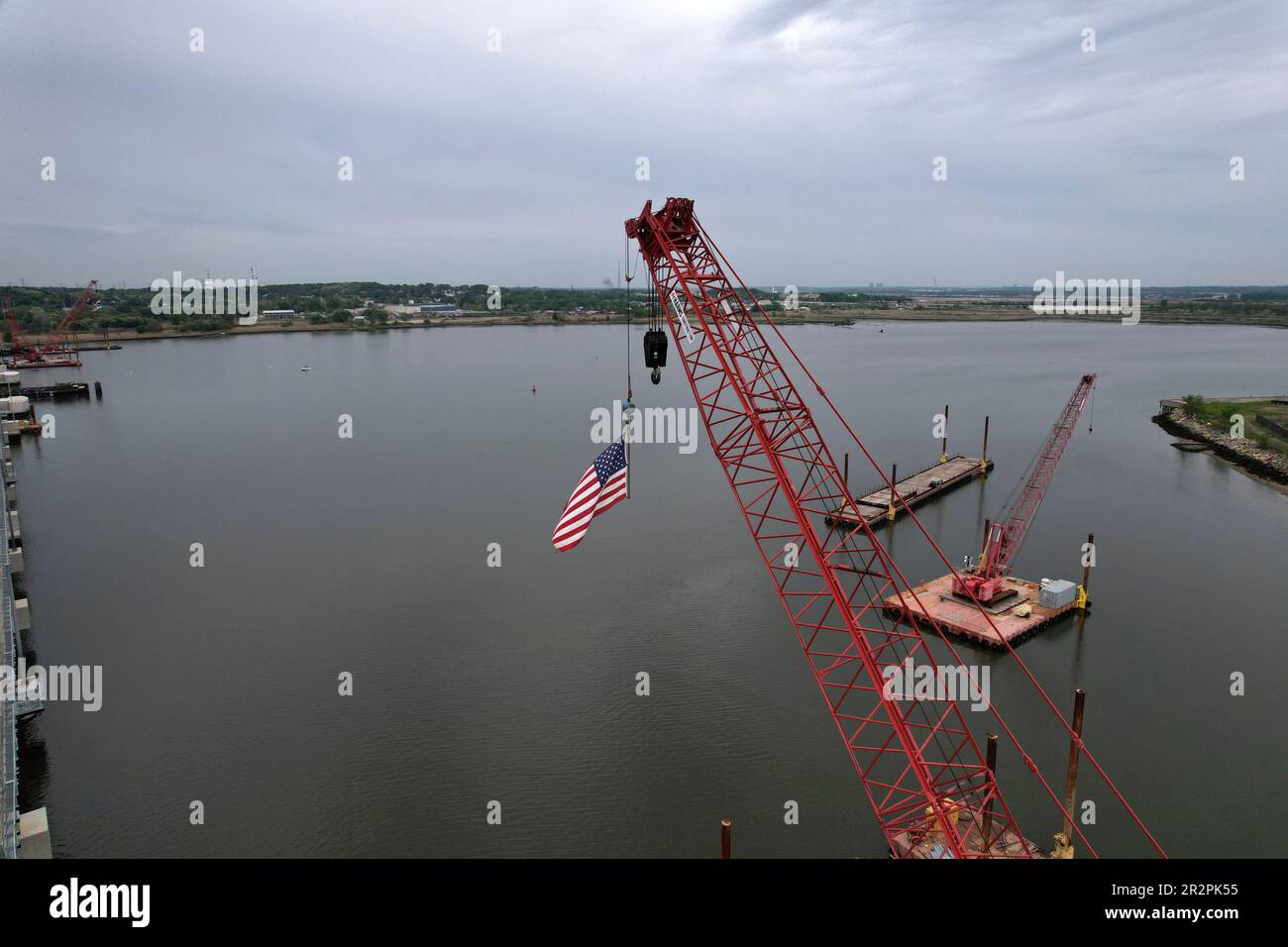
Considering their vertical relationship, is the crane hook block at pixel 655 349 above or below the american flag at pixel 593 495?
above

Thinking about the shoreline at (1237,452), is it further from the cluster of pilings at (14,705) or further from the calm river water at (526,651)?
the cluster of pilings at (14,705)

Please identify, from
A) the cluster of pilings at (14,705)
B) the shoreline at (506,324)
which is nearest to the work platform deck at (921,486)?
the cluster of pilings at (14,705)

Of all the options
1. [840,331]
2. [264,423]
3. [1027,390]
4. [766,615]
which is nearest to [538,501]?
[766,615]

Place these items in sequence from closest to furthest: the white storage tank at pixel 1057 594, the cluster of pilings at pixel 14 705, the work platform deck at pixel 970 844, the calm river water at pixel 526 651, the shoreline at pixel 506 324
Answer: the cluster of pilings at pixel 14 705
the work platform deck at pixel 970 844
the calm river water at pixel 526 651
the white storage tank at pixel 1057 594
the shoreline at pixel 506 324

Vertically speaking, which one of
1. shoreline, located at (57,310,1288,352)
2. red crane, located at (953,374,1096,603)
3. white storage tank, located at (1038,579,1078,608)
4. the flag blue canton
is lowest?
white storage tank, located at (1038,579,1078,608)

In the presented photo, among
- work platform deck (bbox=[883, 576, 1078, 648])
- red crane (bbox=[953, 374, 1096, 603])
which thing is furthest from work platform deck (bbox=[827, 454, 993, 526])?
work platform deck (bbox=[883, 576, 1078, 648])

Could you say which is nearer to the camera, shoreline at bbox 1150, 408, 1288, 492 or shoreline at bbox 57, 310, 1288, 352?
shoreline at bbox 1150, 408, 1288, 492

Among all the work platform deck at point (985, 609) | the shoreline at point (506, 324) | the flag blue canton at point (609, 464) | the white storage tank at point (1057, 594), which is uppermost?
the shoreline at point (506, 324)

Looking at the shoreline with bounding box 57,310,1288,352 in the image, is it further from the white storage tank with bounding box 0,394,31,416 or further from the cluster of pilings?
the cluster of pilings
